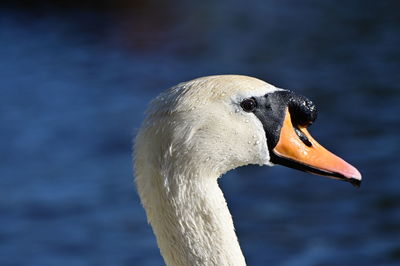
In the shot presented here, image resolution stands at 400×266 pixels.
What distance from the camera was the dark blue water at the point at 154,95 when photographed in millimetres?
9625

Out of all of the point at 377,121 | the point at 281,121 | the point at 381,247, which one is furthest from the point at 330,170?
the point at 377,121

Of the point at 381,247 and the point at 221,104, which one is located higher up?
the point at 381,247

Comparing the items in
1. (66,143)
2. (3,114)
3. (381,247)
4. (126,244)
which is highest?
(3,114)

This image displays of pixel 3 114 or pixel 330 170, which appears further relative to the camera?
pixel 3 114

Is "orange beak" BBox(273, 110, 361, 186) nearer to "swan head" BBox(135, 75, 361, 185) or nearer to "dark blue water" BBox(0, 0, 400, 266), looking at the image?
"swan head" BBox(135, 75, 361, 185)

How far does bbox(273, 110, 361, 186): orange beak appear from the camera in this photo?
4203 millimetres

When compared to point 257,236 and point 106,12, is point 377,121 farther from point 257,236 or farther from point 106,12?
point 106,12

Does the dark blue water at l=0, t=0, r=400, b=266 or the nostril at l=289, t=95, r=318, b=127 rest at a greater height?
the dark blue water at l=0, t=0, r=400, b=266

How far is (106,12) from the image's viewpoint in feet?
54.5

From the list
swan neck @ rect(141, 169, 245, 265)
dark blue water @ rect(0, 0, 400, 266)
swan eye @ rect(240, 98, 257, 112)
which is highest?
dark blue water @ rect(0, 0, 400, 266)

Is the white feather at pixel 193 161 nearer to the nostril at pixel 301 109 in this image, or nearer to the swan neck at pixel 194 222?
the swan neck at pixel 194 222

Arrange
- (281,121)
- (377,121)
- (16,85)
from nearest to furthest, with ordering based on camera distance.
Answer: (281,121) → (377,121) → (16,85)

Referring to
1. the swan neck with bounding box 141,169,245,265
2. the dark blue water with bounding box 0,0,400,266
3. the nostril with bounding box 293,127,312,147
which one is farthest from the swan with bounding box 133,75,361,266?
the dark blue water with bounding box 0,0,400,266

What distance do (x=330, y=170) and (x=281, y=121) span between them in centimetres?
27
